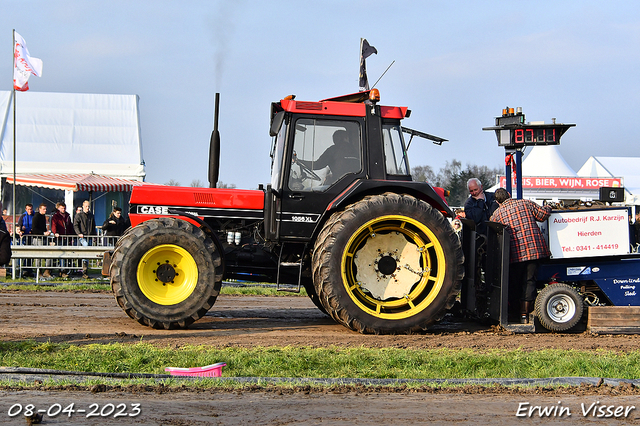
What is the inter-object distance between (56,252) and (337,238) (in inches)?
329

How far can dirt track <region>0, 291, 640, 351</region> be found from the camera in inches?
264

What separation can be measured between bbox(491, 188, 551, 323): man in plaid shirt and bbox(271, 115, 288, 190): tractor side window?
2716mm

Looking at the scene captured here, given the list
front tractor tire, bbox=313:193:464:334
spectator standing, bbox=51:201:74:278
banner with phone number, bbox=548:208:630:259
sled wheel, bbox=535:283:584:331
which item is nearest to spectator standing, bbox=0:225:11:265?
front tractor tire, bbox=313:193:464:334

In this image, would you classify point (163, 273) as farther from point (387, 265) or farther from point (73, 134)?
point (73, 134)

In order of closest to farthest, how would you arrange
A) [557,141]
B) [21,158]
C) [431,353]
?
[431,353] → [557,141] → [21,158]

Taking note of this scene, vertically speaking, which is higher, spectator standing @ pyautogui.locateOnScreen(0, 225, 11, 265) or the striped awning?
the striped awning

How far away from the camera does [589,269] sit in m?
7.70

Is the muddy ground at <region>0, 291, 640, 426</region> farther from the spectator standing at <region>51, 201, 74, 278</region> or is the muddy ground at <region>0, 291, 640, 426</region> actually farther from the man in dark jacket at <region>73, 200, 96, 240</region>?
the man in dark jacket at <region>73, 200, 96, 240</region>

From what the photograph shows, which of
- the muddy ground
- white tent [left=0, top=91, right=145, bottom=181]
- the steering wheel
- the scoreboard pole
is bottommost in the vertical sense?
the muddy ground

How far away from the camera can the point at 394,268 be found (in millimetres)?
7422

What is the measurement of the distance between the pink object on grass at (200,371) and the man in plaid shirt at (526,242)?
13.1 ft

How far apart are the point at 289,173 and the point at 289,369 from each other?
8.83ft

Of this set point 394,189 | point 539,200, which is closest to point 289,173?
point 394,189

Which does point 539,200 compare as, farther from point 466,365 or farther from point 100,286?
point 466,365
